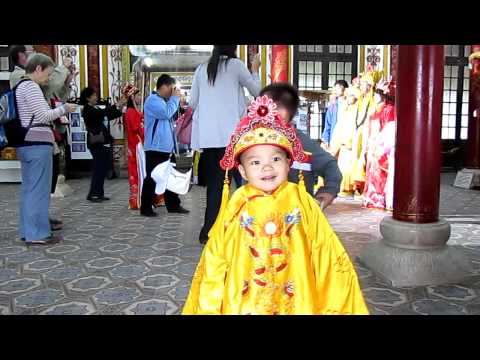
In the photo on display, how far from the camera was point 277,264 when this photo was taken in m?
1.67

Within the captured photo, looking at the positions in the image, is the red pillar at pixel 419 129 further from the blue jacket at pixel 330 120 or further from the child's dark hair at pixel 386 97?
the blue jacket at pixel 330 120

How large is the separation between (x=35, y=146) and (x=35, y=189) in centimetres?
30

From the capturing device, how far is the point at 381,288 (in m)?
2.67

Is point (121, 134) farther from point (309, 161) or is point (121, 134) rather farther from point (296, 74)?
point (309, 161)

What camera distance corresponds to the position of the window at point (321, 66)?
9484mm

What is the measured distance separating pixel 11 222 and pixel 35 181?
→ 1.28 metres

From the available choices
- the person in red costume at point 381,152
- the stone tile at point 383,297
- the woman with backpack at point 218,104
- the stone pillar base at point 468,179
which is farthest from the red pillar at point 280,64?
the stone tile at point 383,297

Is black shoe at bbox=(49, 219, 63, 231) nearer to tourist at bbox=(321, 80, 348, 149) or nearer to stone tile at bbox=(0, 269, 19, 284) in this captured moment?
stone tile at bbox=(0, 269, 19, 284)

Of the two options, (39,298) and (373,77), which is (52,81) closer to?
(39,298)

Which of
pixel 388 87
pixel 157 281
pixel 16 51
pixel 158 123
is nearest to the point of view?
pixel 157 281

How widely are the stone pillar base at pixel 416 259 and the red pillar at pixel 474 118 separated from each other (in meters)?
4.74

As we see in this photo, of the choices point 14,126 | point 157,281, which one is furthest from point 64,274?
point 14,126
